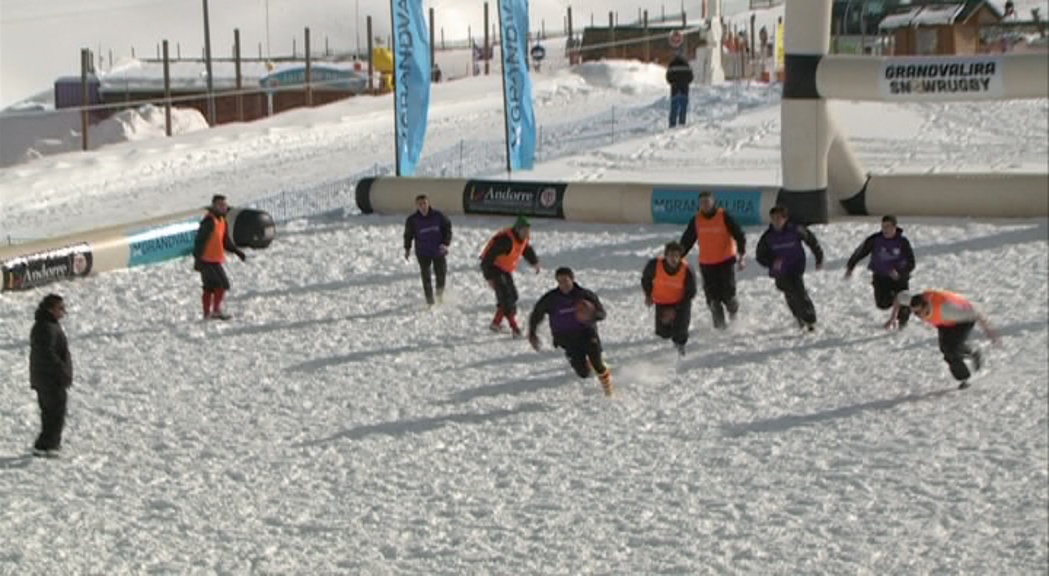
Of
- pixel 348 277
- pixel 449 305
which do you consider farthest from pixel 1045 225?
pixel 348 277

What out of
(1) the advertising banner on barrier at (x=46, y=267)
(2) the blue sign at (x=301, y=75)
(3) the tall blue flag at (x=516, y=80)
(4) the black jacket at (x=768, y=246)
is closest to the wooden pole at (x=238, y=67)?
(2) the blue sign at (x=301, y=75)

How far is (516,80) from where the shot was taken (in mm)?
20703

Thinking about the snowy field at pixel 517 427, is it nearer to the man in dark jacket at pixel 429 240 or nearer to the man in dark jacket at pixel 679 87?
the man in dark jacket at pixel 429 240

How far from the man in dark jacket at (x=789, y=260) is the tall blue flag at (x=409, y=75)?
737 cm

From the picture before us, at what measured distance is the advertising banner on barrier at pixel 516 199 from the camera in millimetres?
18672

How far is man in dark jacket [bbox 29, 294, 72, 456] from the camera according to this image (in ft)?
35.9

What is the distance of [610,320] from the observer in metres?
14.1

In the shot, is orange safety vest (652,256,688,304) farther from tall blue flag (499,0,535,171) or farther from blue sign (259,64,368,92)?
blue sign (259,64,368,92)

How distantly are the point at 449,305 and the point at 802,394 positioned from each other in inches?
182

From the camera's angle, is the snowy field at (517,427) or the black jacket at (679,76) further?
the black jacket at (679,76)

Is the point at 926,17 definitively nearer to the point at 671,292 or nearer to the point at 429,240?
the point at 429,240

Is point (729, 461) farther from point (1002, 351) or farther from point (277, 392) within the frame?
point (277, 392)

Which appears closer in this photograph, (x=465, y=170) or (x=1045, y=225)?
(x=1045, y=225)

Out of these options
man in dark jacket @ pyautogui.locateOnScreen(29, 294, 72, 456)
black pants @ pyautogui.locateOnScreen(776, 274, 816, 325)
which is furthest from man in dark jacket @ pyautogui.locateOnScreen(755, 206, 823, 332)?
man in dark jacket @ pyautogui.locateOnScreen(29, 294, 72, 456)
